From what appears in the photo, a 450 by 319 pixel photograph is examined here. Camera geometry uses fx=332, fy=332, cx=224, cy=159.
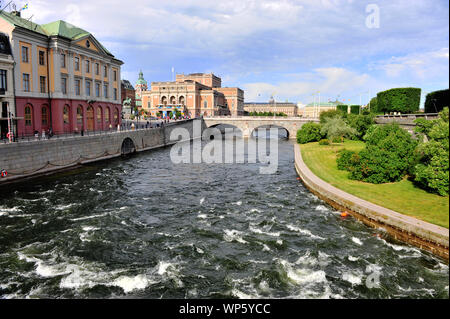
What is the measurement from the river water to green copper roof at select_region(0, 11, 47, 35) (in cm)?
2522

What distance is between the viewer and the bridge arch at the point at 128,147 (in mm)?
58234

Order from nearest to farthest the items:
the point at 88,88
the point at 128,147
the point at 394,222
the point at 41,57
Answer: the point at 394,222
the point at 41,57
the point at 88,88
the point at 128,147

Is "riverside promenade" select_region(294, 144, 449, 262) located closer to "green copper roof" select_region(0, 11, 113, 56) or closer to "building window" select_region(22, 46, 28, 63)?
"building window" select_region(22, 46, 28, 63)

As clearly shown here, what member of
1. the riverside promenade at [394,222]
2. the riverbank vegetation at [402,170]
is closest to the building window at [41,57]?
the riverbank vegetation at [402,170]

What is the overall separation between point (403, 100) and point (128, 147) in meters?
53.9

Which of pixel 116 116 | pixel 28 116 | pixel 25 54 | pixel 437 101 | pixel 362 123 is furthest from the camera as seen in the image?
pixel 116 116

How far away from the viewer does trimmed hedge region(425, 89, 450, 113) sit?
5020 cm

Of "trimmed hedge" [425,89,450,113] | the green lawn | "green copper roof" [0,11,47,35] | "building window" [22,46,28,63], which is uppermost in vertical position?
"green copper roof" [0,11,47,35]

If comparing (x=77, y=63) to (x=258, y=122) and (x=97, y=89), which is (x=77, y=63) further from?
(x=258, y=122)

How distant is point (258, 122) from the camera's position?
358 feet

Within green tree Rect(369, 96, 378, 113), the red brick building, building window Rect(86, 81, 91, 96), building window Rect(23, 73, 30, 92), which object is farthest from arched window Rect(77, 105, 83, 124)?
green tree Rect(369, 96, 378, 113)

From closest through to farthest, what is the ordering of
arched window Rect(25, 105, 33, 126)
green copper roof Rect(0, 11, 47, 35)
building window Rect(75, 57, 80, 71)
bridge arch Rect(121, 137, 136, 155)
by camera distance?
green copper roof Rect(0, 11, 47, 35)
arched window Rect(25, 105, 33, 126)
building window Rect(75, 57, 80, 71)
bridge arch Rect(121, 137, 136, 155)

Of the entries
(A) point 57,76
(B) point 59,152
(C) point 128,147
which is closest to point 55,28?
(A) point 57,76
